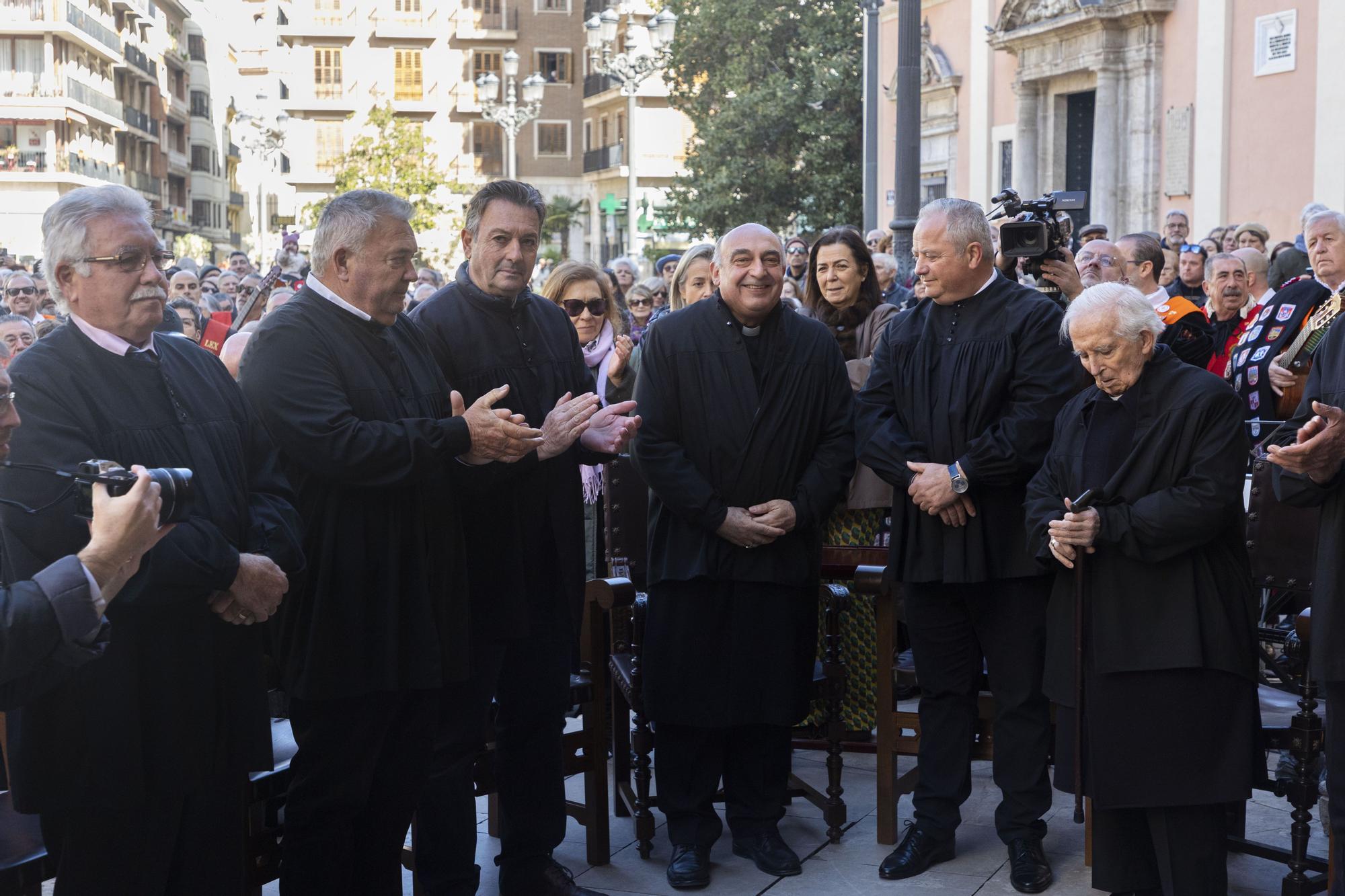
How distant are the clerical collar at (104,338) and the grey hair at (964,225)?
268 cm

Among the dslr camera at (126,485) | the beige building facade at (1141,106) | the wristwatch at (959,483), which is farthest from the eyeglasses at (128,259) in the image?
the beige building facade at (1141,106)

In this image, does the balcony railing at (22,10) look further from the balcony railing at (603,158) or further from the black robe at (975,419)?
the black robe at (975,419)

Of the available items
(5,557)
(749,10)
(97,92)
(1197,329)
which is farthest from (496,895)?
(97,92)

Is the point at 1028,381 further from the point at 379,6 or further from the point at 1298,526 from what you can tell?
the point at 379,6

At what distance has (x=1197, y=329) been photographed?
702cm

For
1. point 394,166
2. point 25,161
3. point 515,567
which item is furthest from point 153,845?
point 25,161

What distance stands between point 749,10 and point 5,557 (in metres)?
27.9

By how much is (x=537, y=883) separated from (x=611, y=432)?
4.72ft

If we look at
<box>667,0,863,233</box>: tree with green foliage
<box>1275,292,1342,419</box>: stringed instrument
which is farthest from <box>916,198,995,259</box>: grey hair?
<box>667,0,863,233</box>: tree with green foliage

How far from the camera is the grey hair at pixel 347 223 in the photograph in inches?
163

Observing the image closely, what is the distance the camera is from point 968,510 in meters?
4.98

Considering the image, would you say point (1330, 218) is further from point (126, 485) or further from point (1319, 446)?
point (126, 485)

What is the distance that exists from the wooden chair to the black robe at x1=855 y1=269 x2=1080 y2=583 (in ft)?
1.52

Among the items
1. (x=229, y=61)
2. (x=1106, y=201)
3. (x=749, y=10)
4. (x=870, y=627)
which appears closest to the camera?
(x=870, y=627)
